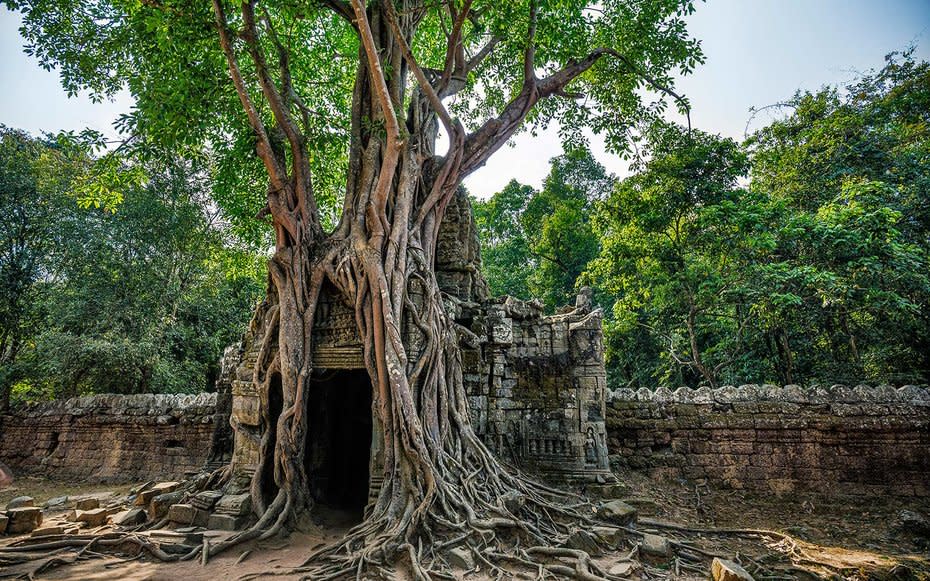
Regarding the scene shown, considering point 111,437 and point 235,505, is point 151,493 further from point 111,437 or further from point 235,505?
point 111,437

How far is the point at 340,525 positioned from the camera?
15.5ft

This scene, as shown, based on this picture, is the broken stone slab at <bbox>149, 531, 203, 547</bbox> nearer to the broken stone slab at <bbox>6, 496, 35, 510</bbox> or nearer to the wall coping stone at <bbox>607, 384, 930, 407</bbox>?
the broken stone slab at <bbox>6, 496, 35, 510</bbox>

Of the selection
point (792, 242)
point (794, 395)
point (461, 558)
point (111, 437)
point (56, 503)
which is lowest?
point (56, 503)

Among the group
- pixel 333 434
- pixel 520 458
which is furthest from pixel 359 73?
pixel 520 458

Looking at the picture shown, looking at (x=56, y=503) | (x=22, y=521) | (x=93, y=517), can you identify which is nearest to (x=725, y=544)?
(x=93, y=517)

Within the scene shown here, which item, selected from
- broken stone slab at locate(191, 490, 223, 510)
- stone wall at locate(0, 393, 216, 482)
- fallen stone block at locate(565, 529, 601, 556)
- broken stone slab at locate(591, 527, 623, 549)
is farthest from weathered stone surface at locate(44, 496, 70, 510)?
broken stone slab at locate(591, 527, 623, 549)

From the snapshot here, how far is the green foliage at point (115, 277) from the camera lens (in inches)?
343

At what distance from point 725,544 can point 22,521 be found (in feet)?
22.7

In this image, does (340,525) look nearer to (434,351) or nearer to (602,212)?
(434,351)

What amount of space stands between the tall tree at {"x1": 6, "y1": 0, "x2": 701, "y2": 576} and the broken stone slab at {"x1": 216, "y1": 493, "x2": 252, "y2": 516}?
4.3 inches

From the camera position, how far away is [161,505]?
15.2 ft

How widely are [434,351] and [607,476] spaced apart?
2698 millimetres

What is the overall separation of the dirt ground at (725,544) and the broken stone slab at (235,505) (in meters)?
0.24

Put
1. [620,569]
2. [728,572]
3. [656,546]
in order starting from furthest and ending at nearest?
1. [656,546]
2. [620,569]
3. [728,572]
